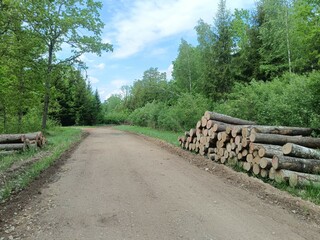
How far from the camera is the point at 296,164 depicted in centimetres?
688

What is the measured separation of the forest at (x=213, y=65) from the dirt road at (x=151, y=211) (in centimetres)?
600

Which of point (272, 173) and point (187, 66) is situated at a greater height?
point (187, 66)

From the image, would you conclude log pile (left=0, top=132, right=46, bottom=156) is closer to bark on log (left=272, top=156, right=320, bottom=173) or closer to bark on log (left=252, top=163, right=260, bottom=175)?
bark on log (left=252, top=163, right=260, bottom=175)

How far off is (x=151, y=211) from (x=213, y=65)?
20680 millimetres

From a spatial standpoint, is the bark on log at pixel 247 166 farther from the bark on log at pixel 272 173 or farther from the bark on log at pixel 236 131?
the bark on log at pixel 236 131

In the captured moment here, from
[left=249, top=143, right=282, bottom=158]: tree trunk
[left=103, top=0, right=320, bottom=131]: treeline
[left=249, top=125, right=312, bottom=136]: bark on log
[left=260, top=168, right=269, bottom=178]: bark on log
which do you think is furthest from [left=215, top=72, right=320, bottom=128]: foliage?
[left=260, top=168, right=269, bottom=178]: bark on log

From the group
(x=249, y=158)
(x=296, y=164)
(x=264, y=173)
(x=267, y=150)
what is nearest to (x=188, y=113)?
(x=249, y=158)

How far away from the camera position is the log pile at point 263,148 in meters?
6.86

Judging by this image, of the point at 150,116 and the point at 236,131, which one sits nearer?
the point at 236,131

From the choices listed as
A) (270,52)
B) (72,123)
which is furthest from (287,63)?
(72,123)

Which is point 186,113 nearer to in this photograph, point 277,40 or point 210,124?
point 210,124

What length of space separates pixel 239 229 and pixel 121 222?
1.85m

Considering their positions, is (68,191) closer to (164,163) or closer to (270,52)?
(164,163)

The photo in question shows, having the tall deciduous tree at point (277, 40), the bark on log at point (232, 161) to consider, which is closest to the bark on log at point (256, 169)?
the bark on log at point (232, 161)
